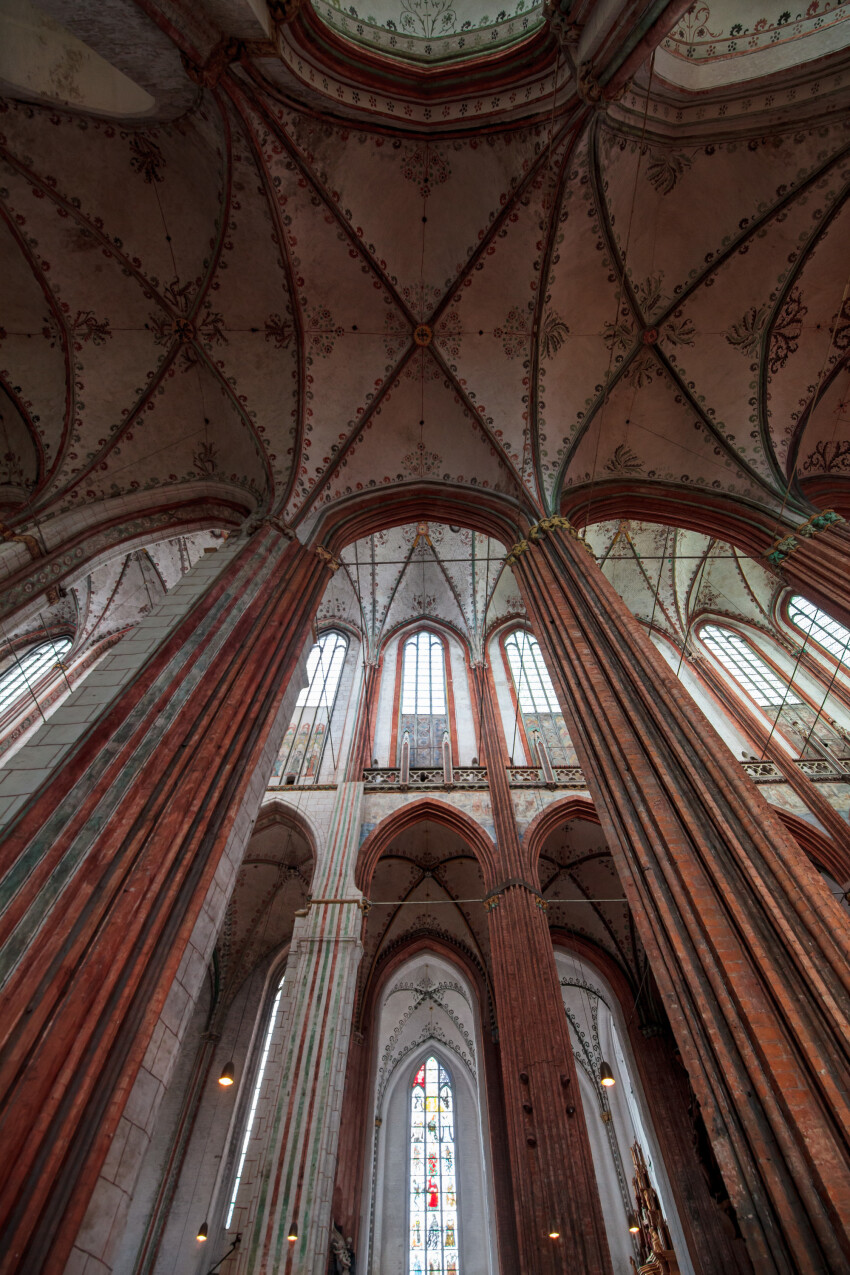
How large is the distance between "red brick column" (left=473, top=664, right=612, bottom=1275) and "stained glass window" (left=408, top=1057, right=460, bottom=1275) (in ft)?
24.8

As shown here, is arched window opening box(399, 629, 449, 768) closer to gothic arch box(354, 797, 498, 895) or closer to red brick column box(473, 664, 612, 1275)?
gothic arch box(354, 797, 498, 895)

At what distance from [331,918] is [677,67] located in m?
11.7

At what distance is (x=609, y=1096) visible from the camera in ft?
42.9

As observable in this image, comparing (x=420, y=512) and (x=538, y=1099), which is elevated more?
(x=420, y=512)

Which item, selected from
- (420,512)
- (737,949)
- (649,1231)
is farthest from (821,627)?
(737,949)

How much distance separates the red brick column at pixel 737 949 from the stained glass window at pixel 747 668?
8.30 metres

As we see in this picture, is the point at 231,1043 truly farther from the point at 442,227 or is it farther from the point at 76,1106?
the point at 442,227

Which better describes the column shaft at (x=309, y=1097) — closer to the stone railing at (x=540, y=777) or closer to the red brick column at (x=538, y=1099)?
the red brick column at (x=538, y=1099)

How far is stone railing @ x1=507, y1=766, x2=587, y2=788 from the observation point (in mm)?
10211

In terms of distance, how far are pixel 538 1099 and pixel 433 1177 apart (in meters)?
8.53

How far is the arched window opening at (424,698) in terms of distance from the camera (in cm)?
1160

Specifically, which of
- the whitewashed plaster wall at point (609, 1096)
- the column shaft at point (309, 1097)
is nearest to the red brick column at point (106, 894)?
the column shaft at point (309, 1097)

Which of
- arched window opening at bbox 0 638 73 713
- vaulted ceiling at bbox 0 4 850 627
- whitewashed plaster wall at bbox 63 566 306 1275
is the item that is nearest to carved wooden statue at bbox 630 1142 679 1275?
whitewashed plaster wall at bbox 63 566 306 1275

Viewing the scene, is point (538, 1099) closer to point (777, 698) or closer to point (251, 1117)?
point (251, 1117)
